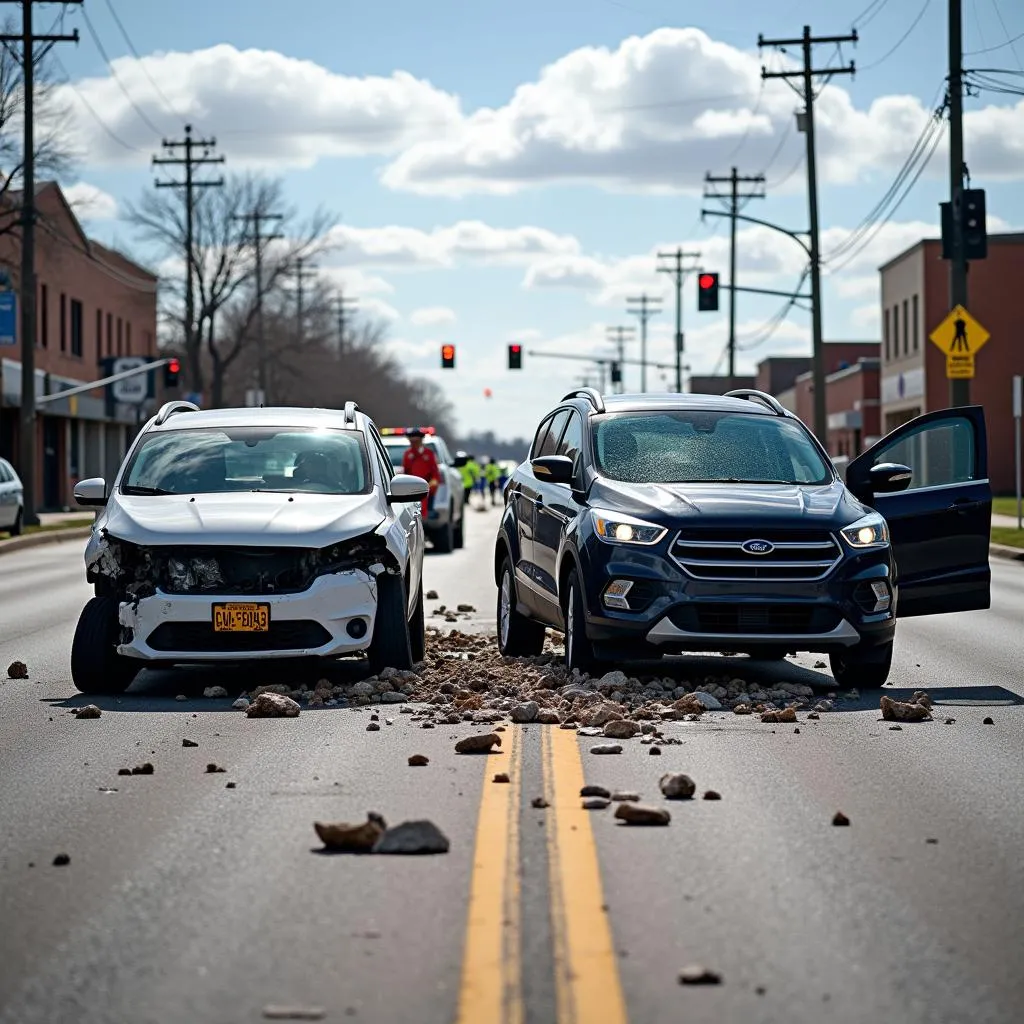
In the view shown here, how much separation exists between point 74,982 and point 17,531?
107 feet

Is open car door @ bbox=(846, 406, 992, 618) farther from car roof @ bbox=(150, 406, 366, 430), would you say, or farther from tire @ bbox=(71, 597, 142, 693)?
tire @ bbox=(71, 597, 142, 693)

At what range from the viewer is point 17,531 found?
36.4 m

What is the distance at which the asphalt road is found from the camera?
4.68 meters

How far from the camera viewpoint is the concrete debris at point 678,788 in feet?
24.2

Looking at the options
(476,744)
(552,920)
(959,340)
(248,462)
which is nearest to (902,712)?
(476,744)

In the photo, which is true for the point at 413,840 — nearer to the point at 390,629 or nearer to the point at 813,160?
the point at 390,629

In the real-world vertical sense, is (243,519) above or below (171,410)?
below

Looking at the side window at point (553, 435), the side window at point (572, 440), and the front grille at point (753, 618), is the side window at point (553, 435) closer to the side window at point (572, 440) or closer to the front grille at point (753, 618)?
the side window at point (572, 440)

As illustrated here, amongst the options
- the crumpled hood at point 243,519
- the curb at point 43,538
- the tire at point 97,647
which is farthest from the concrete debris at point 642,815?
the curb at point 43,538

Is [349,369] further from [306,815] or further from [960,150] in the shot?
[306,815]

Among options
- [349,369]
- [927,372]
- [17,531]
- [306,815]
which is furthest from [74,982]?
[349,369]

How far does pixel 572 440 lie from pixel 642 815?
19.4ft

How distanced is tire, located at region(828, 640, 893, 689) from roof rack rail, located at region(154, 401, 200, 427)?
4.86m

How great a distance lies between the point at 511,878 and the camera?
5.92 meters
